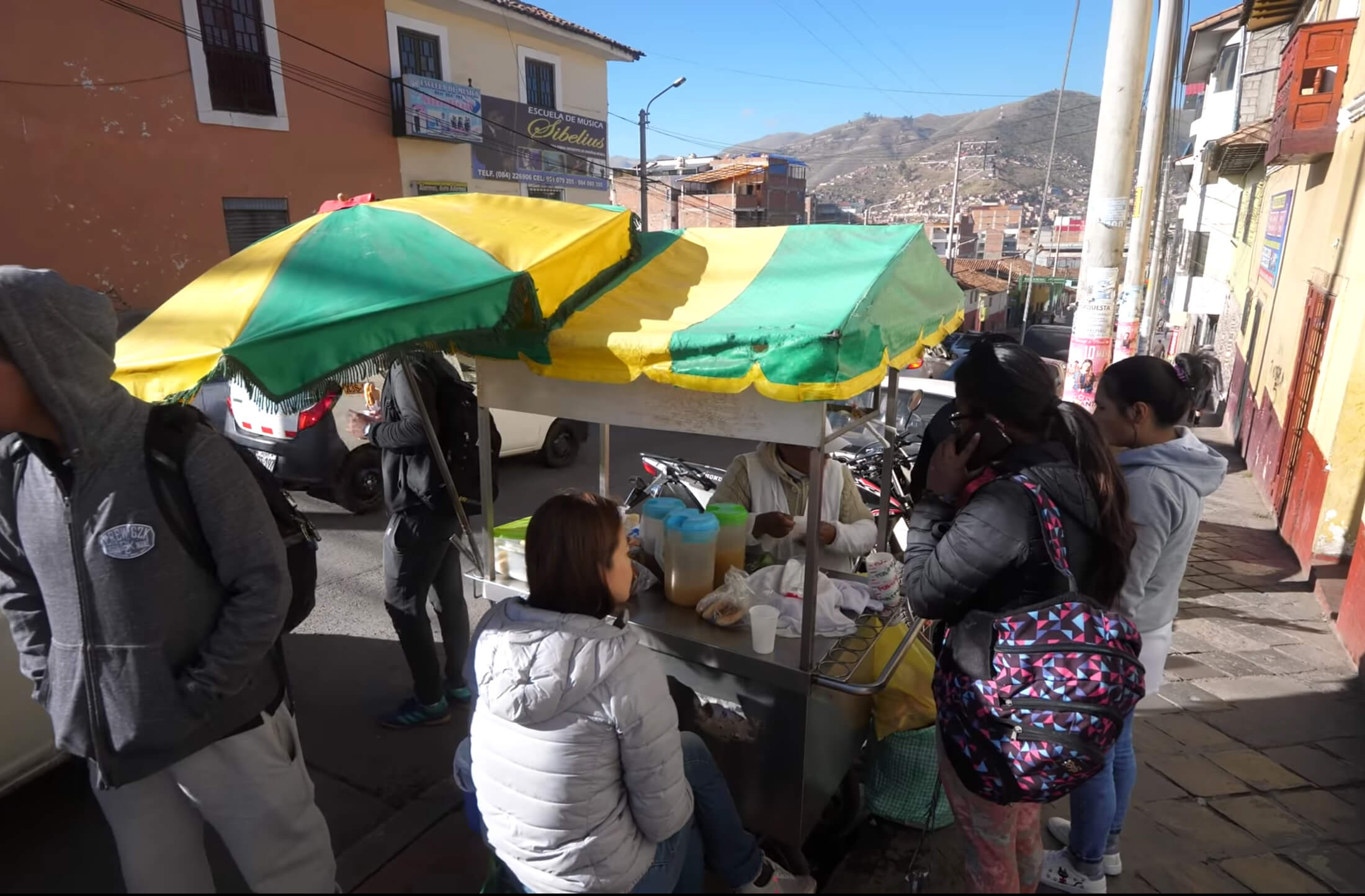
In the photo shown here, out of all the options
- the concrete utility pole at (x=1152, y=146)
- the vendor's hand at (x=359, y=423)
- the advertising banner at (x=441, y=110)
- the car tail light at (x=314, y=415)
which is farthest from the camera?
the advertising banner at (x=441, y=110)

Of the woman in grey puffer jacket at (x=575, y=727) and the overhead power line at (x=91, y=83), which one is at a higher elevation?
the overhead power line at (x=91, y=83)

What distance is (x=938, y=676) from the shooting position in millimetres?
2061

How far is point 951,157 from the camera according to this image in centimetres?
12219

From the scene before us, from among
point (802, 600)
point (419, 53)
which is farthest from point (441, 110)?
point (802, 600)

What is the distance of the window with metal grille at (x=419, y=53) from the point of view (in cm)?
1438

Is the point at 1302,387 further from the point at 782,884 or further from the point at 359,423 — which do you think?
the point at 359,423

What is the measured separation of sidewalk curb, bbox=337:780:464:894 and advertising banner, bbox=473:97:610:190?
49.9ft

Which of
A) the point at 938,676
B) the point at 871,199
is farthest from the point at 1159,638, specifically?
the point at 871,199

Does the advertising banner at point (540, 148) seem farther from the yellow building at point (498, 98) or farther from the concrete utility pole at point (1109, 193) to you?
the concrete utility pole at point (1109, 193)

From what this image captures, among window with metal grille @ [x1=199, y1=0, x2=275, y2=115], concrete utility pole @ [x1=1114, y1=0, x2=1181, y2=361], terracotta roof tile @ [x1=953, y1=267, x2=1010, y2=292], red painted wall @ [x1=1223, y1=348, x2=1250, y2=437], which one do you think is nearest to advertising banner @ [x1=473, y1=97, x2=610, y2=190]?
window with metal grille @ [x1=199, y1=0, x2=275, y2=115]

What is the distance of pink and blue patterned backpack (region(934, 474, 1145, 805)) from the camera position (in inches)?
69.3

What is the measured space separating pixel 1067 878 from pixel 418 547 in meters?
2.82

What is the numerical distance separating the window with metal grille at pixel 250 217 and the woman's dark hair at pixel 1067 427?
13.0 metres

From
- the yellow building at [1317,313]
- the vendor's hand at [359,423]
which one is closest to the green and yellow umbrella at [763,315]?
the vendor's hand at [359,423]
